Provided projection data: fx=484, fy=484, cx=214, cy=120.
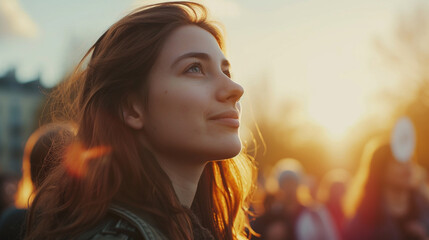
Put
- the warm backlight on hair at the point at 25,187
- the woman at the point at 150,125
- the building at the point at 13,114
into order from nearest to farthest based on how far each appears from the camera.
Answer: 1. the woman at the point at 150,125
2. the warm backlight on hair at the point at 25,187
3. the building at the point at 13,114

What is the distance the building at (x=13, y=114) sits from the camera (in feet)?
185

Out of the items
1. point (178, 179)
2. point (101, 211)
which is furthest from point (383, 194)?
point (101, 211)

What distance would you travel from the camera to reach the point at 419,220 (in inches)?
176

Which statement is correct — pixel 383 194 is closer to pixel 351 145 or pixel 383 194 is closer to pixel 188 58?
pixel 188 58

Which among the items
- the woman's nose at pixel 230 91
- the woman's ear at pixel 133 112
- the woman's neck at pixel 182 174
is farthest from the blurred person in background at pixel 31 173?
the woman's nose at pixel 230 91

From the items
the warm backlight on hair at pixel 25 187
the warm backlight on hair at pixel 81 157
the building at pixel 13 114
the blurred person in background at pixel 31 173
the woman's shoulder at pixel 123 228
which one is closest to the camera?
the woman's shoulder at pixel 123 228

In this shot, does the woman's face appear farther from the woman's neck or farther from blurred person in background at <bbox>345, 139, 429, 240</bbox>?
blurred person in background at <bbox>345, 139, 429, 240</bbox>

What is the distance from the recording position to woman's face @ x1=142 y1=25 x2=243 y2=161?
6.35 feet

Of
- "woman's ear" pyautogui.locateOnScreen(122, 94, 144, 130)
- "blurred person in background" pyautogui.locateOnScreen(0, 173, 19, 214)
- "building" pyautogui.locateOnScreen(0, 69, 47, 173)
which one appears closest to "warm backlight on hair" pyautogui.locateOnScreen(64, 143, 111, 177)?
"woman's ear" pyautogui.locateOnScreen(122, 94, 144, 130)

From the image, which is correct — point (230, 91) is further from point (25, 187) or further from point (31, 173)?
point (25, 187)

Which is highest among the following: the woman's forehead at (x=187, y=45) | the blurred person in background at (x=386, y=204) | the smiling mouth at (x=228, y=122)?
the woman's forehead at (x=187, y=45)

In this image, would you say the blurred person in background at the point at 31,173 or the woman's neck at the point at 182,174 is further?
the blurred person in background at the point at 31,173

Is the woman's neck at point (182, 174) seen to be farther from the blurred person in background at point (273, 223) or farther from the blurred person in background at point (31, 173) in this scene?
the blurred person in background at point (273, 223)

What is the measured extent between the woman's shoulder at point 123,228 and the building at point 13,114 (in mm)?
57183
